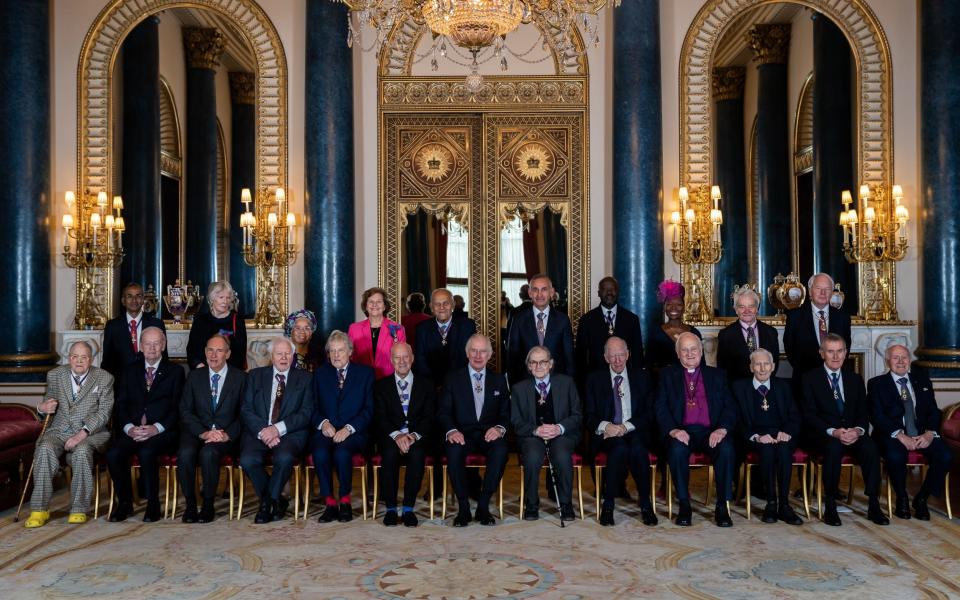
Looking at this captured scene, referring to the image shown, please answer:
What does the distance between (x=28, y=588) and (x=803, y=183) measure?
8254 millimetres

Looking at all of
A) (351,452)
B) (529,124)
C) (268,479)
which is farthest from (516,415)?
(529,124)

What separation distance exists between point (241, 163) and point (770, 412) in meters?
5.94

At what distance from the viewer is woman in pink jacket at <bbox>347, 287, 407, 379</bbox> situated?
7.20m

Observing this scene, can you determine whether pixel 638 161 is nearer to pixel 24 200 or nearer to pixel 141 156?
pixel 141 156

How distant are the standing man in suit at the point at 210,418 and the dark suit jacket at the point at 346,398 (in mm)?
552

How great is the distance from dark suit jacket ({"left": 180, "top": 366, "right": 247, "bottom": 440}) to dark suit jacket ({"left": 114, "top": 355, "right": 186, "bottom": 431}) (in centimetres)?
13

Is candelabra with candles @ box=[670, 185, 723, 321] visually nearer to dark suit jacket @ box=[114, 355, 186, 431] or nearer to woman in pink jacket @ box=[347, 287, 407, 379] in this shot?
woman in pink jacket @ box=[347, 287, 407, 379]

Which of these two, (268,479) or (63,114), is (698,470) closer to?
(268,479)

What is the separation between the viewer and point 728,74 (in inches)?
398

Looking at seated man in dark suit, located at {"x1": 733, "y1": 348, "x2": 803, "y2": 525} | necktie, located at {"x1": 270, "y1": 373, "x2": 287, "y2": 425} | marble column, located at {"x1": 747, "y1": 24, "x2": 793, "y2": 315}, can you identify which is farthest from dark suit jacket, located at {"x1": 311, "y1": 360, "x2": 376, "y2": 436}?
marble column, located at {"x1": 747, "y1": 24, "x2": 793, "y2": 315}

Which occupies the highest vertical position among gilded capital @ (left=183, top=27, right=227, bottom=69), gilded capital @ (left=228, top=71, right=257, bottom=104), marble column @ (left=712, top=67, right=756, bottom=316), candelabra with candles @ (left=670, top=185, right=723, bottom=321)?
gilded capital @ (left=183, top=27, right=227, bottom=69)

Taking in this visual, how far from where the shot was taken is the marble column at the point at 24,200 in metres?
8.71

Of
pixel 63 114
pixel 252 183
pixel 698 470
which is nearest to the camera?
pixel 698 470

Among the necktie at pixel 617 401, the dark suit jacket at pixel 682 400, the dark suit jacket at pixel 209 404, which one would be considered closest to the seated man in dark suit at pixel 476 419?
the necktie at pixel 617 401
